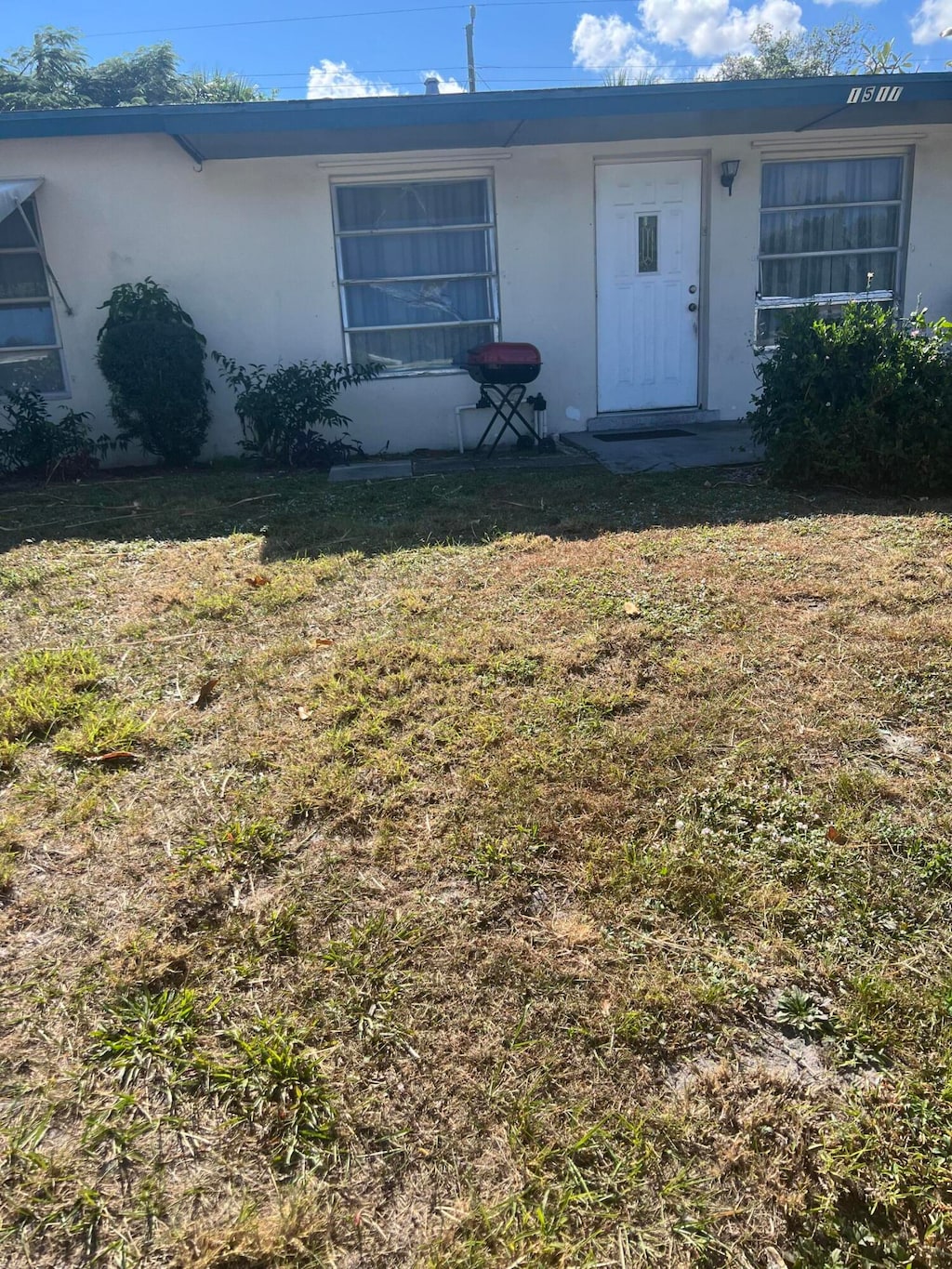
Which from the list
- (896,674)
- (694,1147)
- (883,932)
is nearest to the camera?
(694,1147)

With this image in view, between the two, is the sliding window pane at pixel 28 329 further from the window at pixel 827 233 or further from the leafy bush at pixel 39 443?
the window at pixel 827 233

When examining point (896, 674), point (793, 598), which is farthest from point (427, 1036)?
point (793, 598)

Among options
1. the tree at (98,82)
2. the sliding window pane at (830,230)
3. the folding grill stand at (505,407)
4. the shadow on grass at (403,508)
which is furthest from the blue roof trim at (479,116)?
the tree at (98,82)

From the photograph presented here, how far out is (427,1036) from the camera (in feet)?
A: 6.19

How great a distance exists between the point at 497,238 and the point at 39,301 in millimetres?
4322

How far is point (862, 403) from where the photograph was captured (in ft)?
18.2

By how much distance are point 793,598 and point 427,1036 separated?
2.76 m

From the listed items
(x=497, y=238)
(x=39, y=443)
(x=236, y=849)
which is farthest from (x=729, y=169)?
(x=236, y=849)

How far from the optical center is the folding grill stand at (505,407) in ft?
26.8

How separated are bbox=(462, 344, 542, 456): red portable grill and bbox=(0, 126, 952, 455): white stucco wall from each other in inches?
19.1

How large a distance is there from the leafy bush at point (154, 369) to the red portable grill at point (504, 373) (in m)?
2.50

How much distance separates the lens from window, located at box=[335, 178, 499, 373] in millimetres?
8516

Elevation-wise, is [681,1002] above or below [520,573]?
below

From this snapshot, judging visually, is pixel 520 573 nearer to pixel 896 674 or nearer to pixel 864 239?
pixel 896 674
